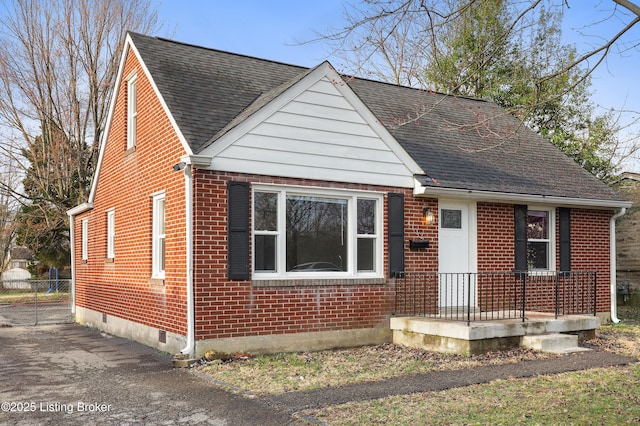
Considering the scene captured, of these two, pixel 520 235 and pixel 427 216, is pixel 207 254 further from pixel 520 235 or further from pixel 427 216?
pixel 520 235

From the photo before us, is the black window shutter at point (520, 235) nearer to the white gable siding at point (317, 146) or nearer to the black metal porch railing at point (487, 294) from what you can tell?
the black metal porch railing at point (487, 294)

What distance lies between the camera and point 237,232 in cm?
982

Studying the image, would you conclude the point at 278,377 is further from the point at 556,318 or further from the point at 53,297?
the point at 53,297

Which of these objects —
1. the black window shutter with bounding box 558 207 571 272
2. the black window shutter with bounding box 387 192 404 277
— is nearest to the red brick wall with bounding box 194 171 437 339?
the black window shutter with bounding box 387 192 404 277

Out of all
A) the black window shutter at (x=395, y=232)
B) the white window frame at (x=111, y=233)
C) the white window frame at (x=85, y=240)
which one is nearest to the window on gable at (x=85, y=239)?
the white window frame at (x=85, y=240)

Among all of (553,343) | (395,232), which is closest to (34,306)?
(395,232)

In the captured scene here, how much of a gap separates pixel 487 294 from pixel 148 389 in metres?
7.12

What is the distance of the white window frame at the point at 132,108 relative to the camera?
12719 mm

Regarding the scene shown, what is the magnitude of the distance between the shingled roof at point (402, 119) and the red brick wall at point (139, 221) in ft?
1.56

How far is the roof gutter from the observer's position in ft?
38.0

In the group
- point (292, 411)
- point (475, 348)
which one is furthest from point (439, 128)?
point (292, 411)

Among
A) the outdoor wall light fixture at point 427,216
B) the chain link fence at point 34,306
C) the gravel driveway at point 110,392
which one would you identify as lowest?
the chain link fence at point 34,306

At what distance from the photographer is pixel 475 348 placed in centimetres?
987

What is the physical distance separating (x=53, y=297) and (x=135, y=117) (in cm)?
1717
